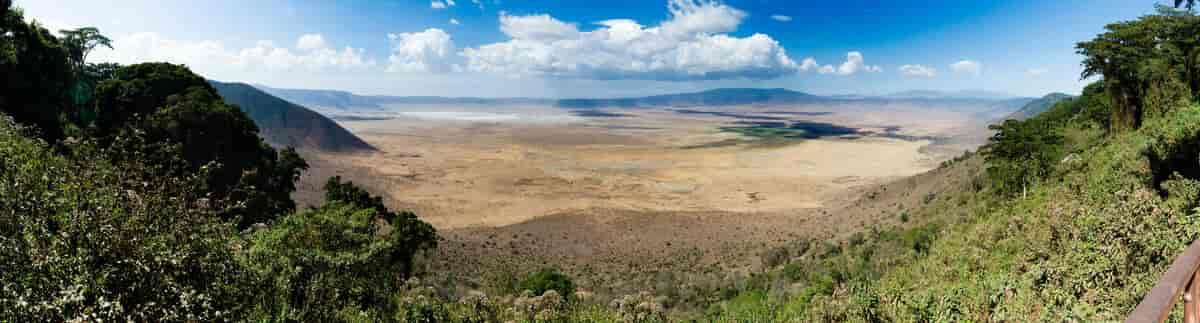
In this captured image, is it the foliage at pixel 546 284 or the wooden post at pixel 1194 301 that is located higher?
the wooden post at pixel 1194 301

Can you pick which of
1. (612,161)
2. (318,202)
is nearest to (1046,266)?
(318,202)

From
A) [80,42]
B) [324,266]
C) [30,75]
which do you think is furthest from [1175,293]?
[80,42]

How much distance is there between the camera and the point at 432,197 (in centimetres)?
5091

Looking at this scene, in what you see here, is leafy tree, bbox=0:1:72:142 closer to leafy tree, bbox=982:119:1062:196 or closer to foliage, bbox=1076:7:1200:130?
leafy tree, bbox=982:119:1062:196

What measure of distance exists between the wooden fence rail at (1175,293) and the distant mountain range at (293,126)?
90270mm

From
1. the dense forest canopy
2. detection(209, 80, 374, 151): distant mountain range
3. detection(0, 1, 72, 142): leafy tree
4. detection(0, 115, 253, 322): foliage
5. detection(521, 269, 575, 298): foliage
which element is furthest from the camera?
detection(209, 80, 374, 151): distant mountain range

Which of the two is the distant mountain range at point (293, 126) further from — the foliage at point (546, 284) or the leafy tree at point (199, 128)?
the foliage at point (546, 284)

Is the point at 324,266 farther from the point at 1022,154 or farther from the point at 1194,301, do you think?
the point at 1022,154

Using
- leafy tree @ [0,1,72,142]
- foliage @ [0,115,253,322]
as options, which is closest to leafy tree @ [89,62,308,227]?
leafy tree @ [0,1,72,142]

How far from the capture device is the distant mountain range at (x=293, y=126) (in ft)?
279

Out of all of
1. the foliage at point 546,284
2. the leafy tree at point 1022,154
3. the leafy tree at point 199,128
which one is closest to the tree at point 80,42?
the leafy tree at point 199,128

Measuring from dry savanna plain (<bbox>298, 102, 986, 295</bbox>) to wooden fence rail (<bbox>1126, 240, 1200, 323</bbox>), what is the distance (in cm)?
1909

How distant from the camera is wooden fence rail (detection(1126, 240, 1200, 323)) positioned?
1693 mm

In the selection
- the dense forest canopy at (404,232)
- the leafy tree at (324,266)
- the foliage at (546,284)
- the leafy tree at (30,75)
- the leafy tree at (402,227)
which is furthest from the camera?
the leafy tree at (402,227)
